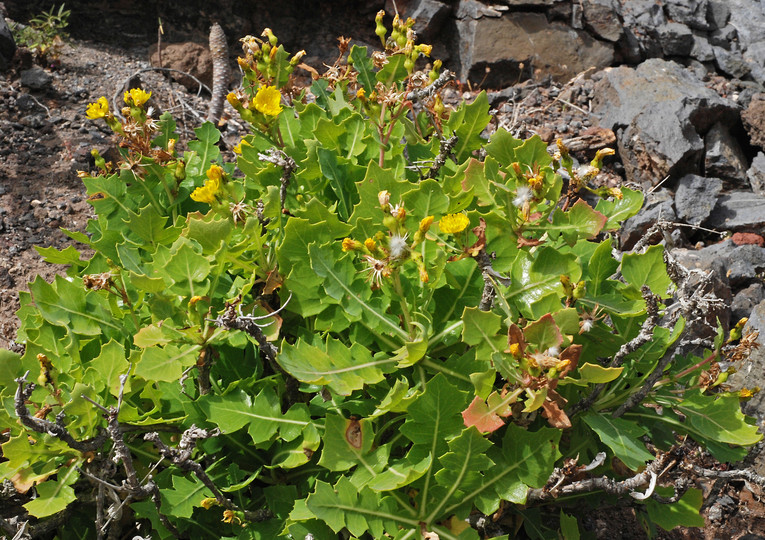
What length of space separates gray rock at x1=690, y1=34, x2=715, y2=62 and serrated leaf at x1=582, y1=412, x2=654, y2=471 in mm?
4819

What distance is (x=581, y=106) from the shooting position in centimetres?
518

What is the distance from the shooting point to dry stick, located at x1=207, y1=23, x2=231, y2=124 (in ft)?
14.9

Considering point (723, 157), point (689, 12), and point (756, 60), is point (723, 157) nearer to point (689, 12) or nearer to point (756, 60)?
point (756, 60)

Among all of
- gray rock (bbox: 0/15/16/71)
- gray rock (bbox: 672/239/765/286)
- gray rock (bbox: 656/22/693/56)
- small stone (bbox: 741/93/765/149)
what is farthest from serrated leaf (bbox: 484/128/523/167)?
gray rock (bbox: 656/22/693/56)

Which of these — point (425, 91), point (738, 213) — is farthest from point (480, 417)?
point (738, 213)

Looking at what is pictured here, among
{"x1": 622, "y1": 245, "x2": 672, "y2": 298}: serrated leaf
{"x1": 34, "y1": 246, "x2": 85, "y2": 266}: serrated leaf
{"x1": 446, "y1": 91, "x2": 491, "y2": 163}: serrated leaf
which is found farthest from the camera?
{"x1": 446, "y1": 91, "x2": 491, "y2": 163}: serrated leaf

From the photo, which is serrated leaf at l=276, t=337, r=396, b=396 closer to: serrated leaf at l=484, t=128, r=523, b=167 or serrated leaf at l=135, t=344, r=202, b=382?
serrated leaf at l=135, t=344, r=202, b=382

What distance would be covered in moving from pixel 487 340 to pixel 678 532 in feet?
6.03

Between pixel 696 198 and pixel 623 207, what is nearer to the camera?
pixel 623 207

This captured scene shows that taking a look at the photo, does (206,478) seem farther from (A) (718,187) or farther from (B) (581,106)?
(B) (581,106)

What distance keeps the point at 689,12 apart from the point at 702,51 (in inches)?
18.3

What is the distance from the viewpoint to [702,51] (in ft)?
18.7

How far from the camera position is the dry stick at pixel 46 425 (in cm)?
161

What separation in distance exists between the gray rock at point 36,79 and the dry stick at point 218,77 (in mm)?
1156
